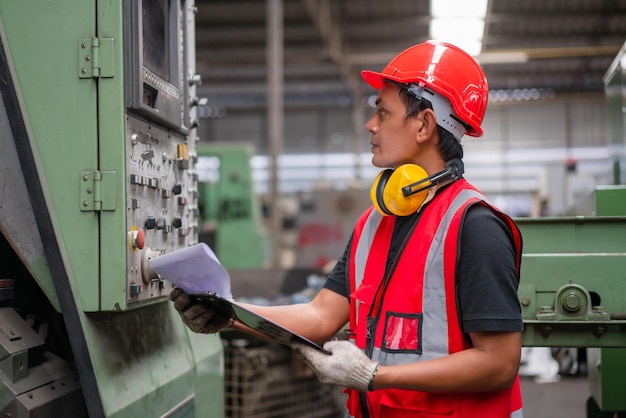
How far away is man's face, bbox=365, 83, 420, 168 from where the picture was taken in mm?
1592

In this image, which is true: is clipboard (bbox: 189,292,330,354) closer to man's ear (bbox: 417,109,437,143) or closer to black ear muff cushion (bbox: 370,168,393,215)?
black ear muff cushion (bbox: 370,168,393,215)

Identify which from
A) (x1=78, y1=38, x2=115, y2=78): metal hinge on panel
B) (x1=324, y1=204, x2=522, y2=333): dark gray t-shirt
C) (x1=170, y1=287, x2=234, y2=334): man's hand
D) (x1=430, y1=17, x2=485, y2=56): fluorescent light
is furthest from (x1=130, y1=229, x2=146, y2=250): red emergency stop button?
(x1=430, y1=17, x2=485, y2=56): fluorescent light

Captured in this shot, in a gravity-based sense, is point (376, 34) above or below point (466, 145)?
above

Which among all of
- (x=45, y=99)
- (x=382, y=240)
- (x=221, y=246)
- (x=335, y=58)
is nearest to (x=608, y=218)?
(x=382, y=240)

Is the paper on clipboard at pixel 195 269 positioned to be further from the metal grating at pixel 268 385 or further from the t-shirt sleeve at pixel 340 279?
the metal grating at pixel 268 385

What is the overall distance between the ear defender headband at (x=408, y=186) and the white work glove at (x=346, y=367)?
36 centimetres

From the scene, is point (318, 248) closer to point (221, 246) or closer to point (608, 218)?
point (221, 246)

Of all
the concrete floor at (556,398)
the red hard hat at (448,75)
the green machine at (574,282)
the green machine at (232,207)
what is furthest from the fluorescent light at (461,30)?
the red hard hat at (448,75)

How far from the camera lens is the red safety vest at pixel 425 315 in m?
1.42

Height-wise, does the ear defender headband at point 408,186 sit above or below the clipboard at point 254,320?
above

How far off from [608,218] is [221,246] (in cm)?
548

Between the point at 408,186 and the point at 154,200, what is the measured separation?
2.63 feet

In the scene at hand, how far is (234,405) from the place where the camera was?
3387mm

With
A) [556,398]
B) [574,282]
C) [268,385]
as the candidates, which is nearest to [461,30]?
[556,398]
